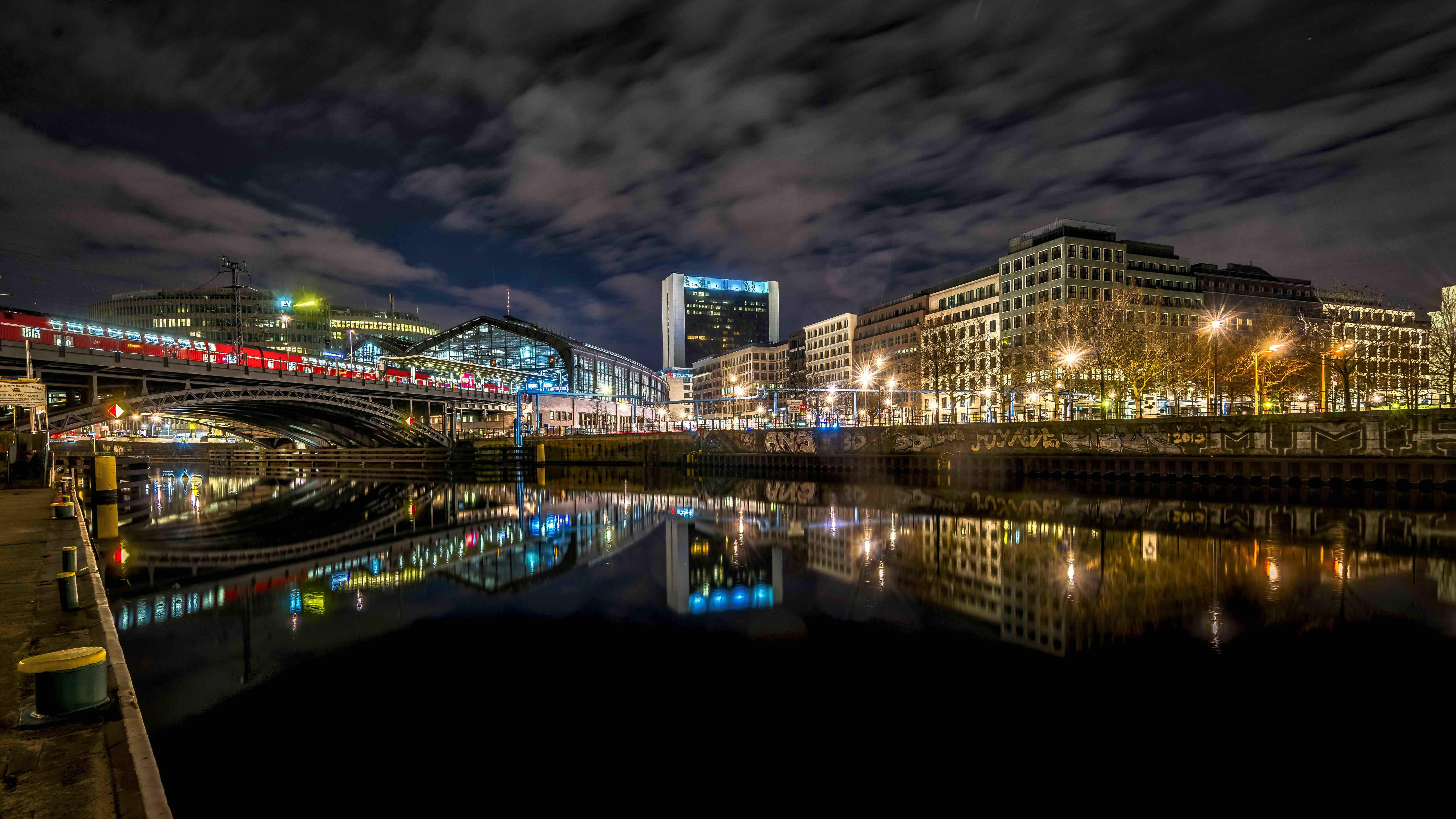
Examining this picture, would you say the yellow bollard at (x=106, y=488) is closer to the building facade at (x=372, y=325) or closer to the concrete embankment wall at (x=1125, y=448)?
the concrete embankment wall at (x=1125, y=448)

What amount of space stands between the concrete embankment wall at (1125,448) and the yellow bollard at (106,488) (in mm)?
41896

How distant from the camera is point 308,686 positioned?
29.7 feet

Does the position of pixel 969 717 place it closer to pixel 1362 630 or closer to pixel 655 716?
pixel 655 716

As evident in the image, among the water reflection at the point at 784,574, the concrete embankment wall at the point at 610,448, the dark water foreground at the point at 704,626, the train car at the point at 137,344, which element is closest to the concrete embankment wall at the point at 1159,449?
the concrete embankment wall at the point at 610,448

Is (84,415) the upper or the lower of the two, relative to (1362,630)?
upper

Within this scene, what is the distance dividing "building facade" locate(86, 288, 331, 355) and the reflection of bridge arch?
8168cm

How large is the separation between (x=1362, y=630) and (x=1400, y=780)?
6027mm

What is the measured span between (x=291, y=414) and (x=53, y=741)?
236 feet

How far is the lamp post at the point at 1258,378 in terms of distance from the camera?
1925 inches

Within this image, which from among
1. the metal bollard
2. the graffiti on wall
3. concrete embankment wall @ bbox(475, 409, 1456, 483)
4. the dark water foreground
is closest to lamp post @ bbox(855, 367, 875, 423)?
concrete embankment wall @ bbox(475, 409, 1456, 483)

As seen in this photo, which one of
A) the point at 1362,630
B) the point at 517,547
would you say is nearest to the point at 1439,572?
the point at 1362,630

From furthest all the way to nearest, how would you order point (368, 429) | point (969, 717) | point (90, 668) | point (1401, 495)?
1. point (368, 429)
2. point (1401, 495)
3. point (969, 717)
4. point (90, 668)

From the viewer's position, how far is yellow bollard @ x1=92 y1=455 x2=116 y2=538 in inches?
1049

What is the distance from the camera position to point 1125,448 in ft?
141
